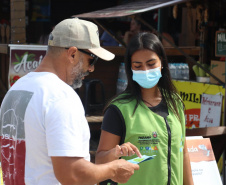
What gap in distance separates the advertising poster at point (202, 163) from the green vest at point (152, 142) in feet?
3.99

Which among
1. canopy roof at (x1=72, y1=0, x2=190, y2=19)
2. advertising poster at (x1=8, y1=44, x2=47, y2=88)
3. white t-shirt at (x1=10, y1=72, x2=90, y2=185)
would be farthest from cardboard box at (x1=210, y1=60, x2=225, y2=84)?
white t-shirt at (x1=10, y1=72, x2=90, y2=185)

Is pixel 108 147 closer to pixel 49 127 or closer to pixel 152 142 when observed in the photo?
pixel 152 142

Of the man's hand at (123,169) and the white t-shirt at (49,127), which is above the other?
the white t-shirt at (49,127)

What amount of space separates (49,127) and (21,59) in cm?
323

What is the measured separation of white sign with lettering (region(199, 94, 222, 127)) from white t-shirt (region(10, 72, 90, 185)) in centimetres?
358

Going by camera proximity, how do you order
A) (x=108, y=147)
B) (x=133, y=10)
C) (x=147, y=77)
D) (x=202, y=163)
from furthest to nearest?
1. (x=133, y=10)
2. (x=202, y=163)
3. (x=147, y=77)
4. (x=108, y=147)

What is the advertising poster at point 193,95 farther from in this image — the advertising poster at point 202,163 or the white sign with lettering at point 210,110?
the advertising poster at point 202,163

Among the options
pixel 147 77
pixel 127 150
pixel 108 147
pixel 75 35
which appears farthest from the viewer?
pixel 147 77

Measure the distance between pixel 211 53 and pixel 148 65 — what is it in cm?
481

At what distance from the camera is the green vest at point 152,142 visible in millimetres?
2332

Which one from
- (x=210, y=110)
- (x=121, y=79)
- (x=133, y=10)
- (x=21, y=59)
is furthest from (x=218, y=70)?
A: (x=21, y=59)

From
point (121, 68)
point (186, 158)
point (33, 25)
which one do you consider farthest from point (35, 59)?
point (33, 25)

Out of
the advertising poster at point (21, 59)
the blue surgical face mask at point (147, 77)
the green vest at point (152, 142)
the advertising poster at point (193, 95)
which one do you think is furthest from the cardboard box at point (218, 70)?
the green vest at point (152, 142)

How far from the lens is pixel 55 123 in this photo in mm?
1637
